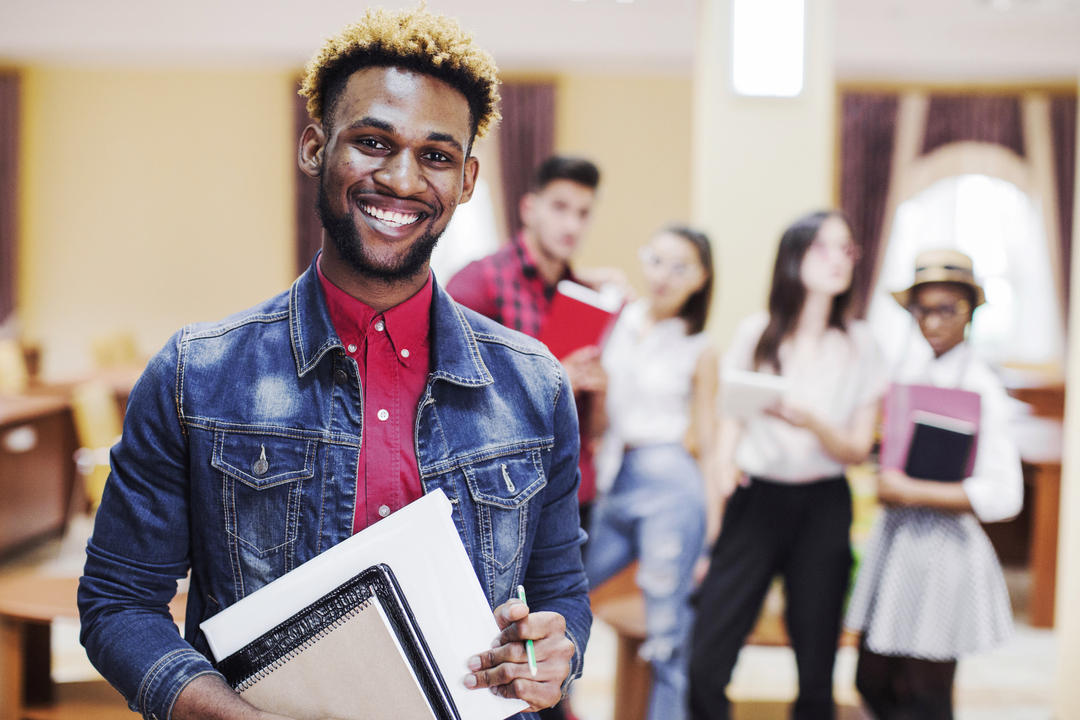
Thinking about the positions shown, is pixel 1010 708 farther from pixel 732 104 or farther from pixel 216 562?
pixel 216 562

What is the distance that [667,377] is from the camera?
2350 millimetres

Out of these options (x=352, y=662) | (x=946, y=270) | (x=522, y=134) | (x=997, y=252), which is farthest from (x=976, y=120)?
(x=352, y=662)

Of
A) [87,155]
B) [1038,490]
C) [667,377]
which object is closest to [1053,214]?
[1038,490]

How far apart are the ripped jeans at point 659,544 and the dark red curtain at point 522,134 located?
5427 millimetres

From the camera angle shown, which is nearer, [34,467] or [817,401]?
[817,401]

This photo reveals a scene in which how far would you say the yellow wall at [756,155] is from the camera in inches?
130

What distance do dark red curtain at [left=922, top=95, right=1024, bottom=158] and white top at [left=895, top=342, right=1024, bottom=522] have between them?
628 cm

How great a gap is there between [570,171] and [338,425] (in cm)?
144

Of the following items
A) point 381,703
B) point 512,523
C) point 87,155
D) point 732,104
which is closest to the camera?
point 381,703

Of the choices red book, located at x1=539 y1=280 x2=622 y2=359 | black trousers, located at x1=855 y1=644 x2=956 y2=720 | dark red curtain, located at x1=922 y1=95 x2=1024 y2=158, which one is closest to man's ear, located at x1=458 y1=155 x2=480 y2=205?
red book, located at x1=539 y1=280 x2=622 y2=359

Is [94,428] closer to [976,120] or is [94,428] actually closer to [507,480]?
[507,480]

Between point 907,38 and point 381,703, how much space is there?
294 inches

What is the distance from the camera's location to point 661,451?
2301mm

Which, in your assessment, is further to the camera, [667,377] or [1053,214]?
[1053,214]
